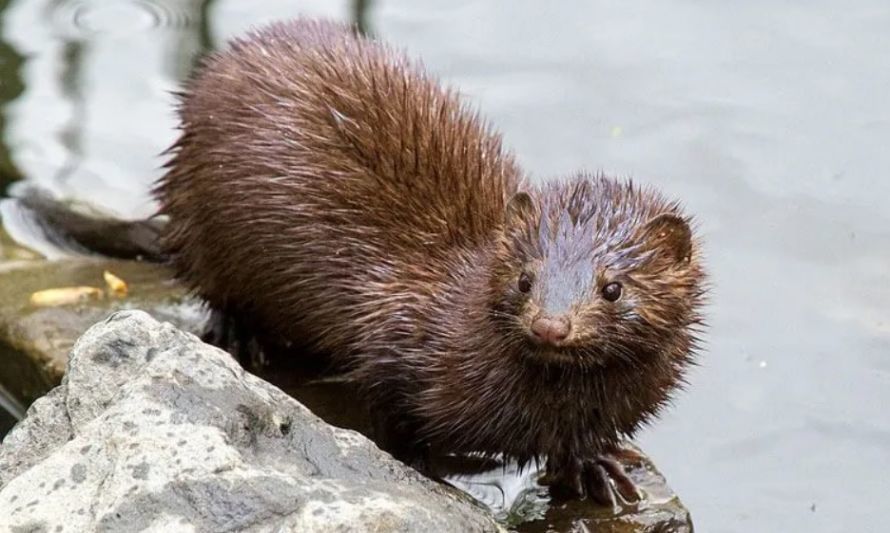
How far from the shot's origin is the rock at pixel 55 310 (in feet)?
21.9

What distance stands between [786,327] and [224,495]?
3.75 m

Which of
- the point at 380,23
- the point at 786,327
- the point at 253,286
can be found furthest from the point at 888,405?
the point at 380,23

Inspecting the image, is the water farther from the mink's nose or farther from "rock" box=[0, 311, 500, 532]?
"rock" box=[0, 311, 500, 532]

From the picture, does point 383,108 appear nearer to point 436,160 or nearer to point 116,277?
point 436,160

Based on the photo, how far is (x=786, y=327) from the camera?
741 cm

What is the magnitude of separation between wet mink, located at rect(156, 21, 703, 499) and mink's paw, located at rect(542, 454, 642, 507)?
0.03ft

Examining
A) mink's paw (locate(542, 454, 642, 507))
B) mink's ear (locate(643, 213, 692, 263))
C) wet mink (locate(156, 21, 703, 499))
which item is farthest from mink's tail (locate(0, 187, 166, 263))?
mink's ear (locate(643, 213, 692, 263))

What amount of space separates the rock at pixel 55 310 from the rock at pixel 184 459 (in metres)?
1.78

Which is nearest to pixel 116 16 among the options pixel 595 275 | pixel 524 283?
pixel 524 283

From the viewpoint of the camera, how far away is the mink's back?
615 cm

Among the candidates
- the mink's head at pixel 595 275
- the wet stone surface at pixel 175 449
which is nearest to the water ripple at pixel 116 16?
the wet stone surface at pixel 175 449

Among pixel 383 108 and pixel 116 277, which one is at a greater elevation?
pixel 383 108

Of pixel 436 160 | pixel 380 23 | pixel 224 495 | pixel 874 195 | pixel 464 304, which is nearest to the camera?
pixel 224 495

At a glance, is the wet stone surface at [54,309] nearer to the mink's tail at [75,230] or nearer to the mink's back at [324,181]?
the mink's tail at [75,230]
